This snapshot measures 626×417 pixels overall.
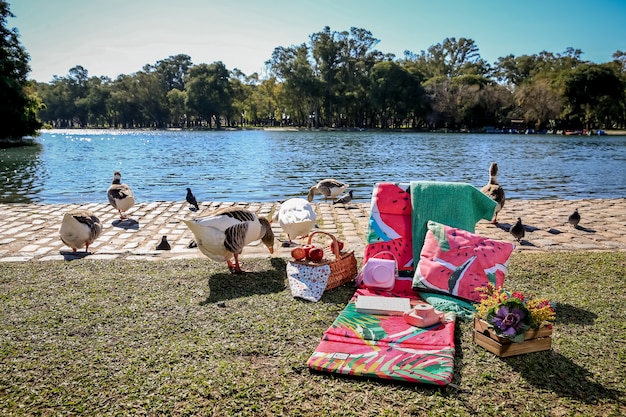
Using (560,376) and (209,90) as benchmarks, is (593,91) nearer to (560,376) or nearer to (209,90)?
(209,90)

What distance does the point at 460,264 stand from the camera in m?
5.50

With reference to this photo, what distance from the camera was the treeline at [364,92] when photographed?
7575 centimetres

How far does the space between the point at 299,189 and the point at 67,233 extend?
38.0ft

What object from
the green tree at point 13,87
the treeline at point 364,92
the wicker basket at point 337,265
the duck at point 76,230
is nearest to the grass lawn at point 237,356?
the wicker basket at point 337,265

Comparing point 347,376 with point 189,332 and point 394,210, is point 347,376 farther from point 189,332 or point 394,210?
point 394,210

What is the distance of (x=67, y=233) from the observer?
25.2 ft

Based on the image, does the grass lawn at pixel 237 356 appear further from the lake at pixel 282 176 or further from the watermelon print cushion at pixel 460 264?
the lake at pixel 282 176

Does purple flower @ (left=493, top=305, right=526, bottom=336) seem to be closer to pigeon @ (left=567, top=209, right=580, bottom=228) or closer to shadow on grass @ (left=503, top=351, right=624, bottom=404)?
shadow on grass @ (left=503, top=351, right=624, bottom=404)

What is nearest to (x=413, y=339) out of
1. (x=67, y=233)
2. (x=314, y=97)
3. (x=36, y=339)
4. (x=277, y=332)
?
(x=277, y=332)

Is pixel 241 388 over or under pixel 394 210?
under

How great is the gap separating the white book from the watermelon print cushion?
1.63 ft

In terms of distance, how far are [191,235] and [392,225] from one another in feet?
15.7

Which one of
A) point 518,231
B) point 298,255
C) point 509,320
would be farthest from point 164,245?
point 518,231

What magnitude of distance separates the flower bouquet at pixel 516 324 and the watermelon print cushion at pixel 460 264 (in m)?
0.97
